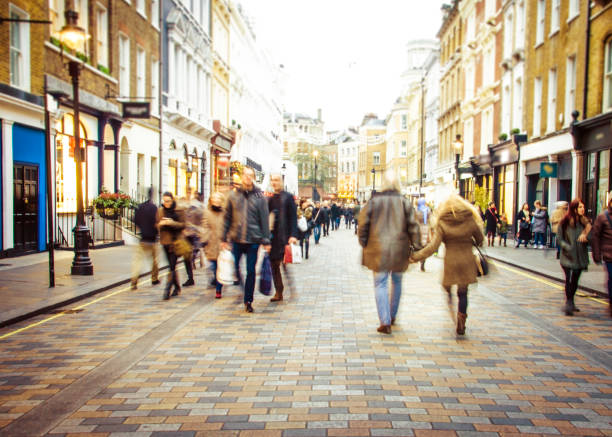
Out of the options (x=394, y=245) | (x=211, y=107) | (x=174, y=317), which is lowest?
(x=174, y=317)

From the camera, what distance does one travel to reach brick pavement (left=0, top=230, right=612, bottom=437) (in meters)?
4.05

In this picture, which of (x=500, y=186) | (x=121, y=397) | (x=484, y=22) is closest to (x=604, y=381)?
(x=121, y=397)

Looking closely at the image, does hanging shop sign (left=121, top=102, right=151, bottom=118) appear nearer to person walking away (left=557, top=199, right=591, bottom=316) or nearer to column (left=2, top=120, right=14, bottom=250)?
column (left=2, top=120, right=14, bottom=250)

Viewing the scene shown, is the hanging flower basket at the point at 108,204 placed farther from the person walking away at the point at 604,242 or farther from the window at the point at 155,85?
the person walking away at the point at 604,242

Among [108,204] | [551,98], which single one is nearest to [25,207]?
[108,204]

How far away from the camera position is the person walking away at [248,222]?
794cm

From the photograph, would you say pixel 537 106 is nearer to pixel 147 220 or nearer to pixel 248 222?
pixel 147 220

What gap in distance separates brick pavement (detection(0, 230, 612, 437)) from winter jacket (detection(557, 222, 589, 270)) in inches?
28.4

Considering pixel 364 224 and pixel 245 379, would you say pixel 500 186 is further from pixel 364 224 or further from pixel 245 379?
pixel 245 379

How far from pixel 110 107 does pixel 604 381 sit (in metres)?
18.0

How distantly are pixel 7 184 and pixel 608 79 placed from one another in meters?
17.2

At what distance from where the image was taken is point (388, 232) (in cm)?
673

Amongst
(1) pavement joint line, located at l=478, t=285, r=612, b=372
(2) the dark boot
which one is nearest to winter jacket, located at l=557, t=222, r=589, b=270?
(1) pavement joint line, located at l=478, t=285, r=612, b=372

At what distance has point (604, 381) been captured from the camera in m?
5.07
